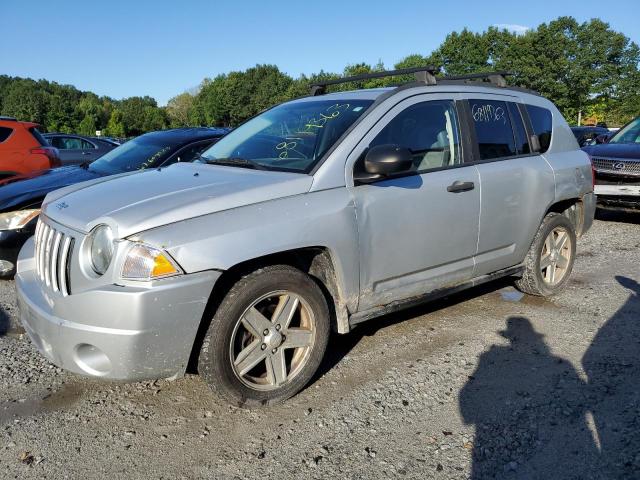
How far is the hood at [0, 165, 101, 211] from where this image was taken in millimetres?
4977

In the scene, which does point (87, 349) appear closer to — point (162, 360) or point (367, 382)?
point (162, 360)

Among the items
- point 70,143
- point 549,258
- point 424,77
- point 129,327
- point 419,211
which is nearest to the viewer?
point 129,327

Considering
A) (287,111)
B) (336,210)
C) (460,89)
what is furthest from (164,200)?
(460,89)

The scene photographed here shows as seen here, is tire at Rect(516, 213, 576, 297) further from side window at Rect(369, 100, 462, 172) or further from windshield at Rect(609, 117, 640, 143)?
windshield at Rect(609, 117, 640, 143)

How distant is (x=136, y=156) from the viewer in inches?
246

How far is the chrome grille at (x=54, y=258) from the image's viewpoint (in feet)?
9.16

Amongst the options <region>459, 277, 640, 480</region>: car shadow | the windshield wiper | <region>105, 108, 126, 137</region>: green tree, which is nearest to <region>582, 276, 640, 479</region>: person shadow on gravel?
<region>459, 277, 640, 480</region>: car shadow

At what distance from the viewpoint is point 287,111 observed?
422 cm

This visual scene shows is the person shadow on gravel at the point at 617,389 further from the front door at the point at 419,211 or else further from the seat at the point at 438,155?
the seat at the point at 438,155

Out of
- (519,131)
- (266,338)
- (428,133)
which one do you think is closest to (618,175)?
(519,131)

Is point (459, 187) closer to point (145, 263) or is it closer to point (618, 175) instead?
point (145, 263)

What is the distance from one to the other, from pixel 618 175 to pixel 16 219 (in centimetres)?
808

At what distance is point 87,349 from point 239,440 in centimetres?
90

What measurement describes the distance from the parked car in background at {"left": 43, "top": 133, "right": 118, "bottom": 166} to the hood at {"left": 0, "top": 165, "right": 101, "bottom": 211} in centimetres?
938
